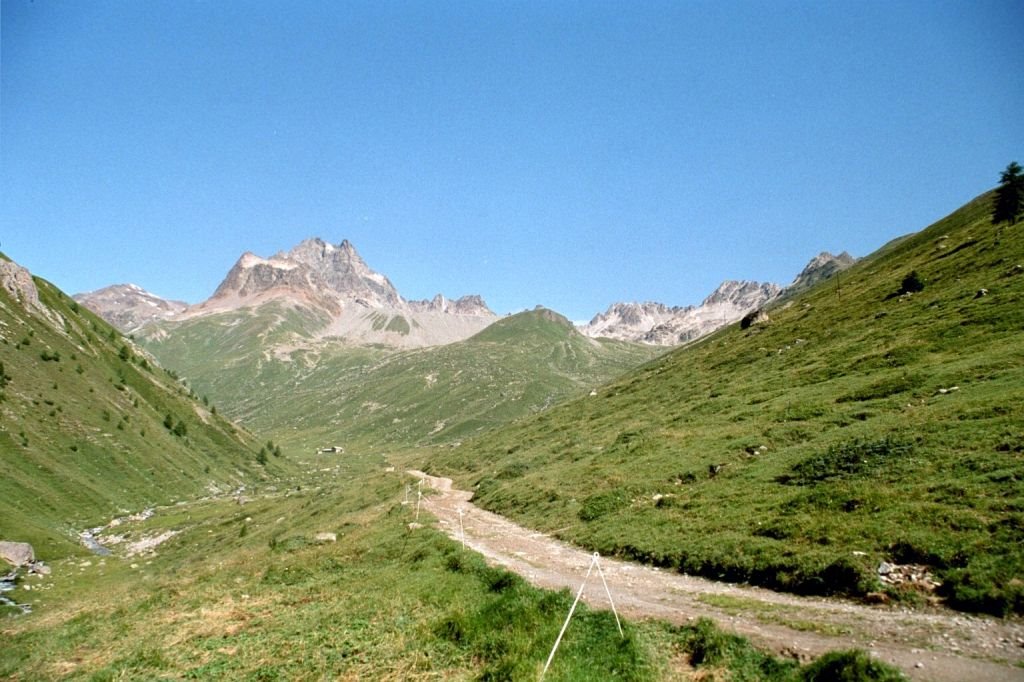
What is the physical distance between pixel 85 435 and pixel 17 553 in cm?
4978

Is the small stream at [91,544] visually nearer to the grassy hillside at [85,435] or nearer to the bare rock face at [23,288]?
the grassy hillside at [85,435]

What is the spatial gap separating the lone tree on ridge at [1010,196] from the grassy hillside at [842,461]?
6903 mm

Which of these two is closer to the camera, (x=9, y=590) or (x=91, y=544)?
(x=9, y=590)

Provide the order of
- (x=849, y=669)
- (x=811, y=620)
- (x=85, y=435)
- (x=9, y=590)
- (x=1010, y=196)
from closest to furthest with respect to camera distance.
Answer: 1. (x=849, y=669)
2. (x=811, y=620)
3. (x=9, y=590)
4. (x=1010, y=196)
5. (x=85, y=435)

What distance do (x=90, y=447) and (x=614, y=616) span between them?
113m

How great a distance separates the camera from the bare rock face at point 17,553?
50875 mm

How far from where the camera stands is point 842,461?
91.1ft

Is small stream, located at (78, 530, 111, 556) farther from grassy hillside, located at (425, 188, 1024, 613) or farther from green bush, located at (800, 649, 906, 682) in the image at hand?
green bush, located at (800, 649, 906, 682)

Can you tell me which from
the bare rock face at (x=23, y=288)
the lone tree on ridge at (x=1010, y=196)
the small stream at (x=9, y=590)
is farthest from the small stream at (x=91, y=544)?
the lone tree on ridge at (x=1010, y=196)

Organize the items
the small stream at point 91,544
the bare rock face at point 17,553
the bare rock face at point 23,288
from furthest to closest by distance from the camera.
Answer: the bare rock face at point 23,288 → the small stream at point 91,544 → the bare rock face at point 17,553

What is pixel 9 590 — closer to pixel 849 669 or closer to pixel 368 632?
pixel 368 632

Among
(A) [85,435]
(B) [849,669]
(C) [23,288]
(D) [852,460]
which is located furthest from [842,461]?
(C) [23,288]

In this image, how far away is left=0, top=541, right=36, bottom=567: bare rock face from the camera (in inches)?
2003

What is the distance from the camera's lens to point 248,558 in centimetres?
3925
